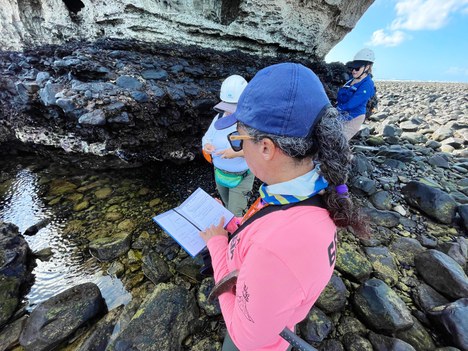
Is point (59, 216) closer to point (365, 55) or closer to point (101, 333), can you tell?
point (101, 333)

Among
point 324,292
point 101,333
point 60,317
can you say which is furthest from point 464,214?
point 60,317

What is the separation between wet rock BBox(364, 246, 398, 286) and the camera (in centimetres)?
274

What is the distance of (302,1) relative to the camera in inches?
207

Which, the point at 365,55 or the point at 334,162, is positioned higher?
the point at 365,55

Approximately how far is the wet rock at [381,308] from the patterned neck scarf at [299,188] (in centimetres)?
198

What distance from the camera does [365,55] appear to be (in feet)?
12.6

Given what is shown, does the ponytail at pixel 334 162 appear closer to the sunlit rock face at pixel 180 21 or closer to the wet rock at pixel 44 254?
the wet rock at pixel 44 254

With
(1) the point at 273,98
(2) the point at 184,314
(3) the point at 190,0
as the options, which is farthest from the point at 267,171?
(3) the point at 190,0

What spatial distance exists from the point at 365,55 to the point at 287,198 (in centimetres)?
401

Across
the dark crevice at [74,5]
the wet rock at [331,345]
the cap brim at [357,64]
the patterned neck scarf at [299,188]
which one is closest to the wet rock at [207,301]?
the wet rock at [331,345]

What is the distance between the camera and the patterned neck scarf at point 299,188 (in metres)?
1.03

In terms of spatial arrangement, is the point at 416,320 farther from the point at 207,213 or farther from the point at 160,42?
the point at 160,42

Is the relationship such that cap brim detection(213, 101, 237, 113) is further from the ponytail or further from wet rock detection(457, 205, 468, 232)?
wet rock detection(457, 205, 468, 232)

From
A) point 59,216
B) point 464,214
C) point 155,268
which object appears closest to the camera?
point 155,268
